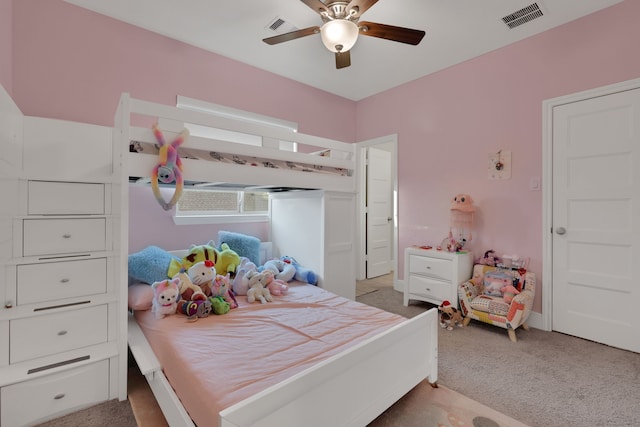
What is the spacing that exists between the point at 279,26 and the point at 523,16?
212 cm

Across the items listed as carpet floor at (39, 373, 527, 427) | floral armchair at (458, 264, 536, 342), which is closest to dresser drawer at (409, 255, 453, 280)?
floral armchair at (458, 264, 536, 342)

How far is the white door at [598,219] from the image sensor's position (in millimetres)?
2346

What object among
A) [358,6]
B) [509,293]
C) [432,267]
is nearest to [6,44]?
[358,6]

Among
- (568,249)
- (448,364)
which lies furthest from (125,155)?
(568,249)

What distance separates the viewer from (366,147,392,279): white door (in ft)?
15.7

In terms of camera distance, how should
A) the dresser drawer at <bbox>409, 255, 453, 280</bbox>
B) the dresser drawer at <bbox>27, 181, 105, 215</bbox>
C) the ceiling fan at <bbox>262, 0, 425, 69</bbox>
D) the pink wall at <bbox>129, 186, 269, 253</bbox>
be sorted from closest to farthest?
1. the dresser drawer at <bbox>27, 181, 105, 215</bbox>
2. the ceiling fan at <bbox>262, 0, 425, 69</bbox>
3. the pink wall at <bbox>129, 186, 269, 253</bbox>
4. the dresser drawer at <bbox>409, 255, 453, 280</bbox>

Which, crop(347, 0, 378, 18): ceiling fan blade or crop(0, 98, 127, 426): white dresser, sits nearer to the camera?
crop(0, 98, 127, 426): white dresser

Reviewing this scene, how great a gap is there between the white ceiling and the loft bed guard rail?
0.93 metres

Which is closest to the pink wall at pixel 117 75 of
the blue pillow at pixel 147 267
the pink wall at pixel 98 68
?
the pink wall at pixel 98 68

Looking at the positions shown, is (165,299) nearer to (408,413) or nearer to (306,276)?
(306,276)

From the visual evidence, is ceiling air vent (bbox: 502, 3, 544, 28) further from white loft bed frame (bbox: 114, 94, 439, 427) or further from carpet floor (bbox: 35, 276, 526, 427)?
carpet floor (bbox: 35, 276, 526, 427)

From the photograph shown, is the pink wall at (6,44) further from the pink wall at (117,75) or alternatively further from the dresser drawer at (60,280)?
the dresser drawer at (60,280)

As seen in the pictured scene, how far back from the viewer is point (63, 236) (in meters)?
1.75

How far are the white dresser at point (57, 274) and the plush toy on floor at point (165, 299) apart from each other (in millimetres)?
213
